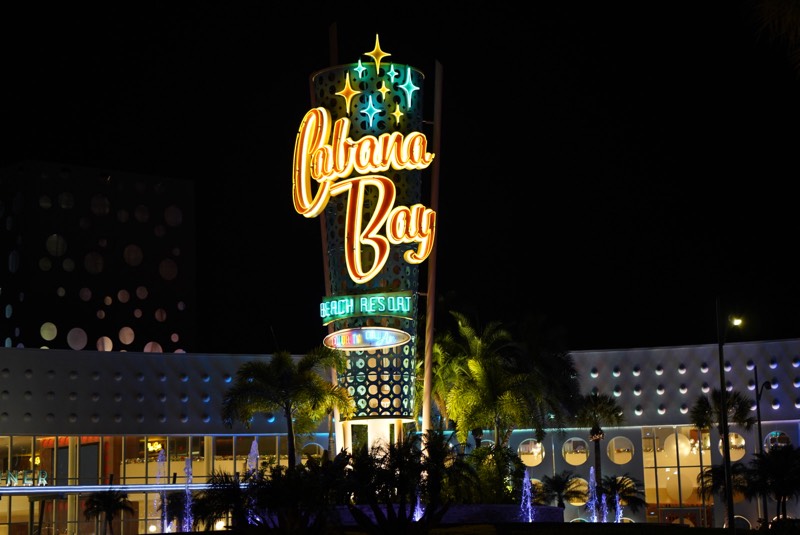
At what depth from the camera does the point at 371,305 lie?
52.2 metres

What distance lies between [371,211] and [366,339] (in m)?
4.84

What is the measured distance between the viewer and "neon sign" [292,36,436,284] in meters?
52.7

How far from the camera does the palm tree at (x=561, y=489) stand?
211 feet

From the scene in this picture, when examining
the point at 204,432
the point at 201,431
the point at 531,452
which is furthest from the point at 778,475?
the point at 201,431

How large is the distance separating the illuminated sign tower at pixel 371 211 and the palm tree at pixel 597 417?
44.3 feet

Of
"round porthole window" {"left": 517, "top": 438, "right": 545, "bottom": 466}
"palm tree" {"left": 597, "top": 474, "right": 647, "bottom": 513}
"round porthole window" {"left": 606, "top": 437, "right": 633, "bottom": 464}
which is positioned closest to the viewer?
"palm tree" {"left": 597, "top": 474, "right": 647, "bottom": 513}

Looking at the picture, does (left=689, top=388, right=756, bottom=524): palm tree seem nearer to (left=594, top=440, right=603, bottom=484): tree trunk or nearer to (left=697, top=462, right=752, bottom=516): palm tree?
(left=697, top=462, right=752, bottom=516): palm tree

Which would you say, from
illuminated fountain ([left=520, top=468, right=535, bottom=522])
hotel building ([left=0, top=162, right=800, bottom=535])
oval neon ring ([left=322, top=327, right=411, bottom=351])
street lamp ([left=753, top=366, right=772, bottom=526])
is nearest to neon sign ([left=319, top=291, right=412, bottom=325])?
oval neon ring ([left=322, top=327, right=411, bottom=351])

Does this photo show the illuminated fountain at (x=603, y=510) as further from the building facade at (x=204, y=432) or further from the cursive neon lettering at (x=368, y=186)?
the cursive neon lettering at (x=368, y=186)

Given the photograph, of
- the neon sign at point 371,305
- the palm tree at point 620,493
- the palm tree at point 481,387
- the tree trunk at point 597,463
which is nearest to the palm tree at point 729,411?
the palm tree at point 620,493

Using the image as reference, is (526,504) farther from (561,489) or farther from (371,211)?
(371,211)

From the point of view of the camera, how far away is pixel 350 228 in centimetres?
5288

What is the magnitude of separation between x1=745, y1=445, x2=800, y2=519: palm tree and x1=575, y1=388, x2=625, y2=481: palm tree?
7.60 metres

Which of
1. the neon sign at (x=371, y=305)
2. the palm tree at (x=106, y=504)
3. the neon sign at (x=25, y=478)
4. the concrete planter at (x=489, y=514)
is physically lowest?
the concrete planter at (x=489, y=514)
